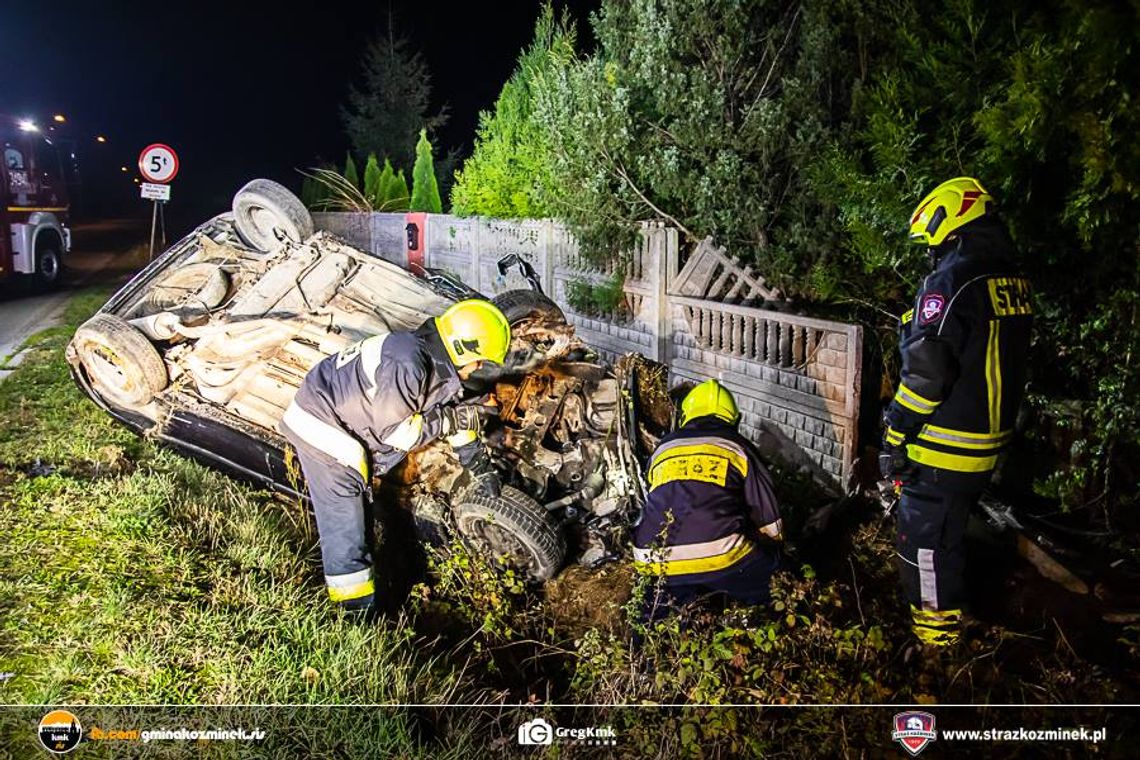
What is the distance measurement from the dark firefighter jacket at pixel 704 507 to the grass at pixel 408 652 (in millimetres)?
260

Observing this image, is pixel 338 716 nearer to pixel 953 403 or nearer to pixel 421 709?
pixel 421 709

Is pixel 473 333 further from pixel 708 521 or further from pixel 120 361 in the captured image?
pixel 120 361

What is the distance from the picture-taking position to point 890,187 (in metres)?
4.46

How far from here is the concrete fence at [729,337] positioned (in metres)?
5.04

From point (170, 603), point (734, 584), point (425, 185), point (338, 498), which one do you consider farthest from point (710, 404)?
point (425, 185)

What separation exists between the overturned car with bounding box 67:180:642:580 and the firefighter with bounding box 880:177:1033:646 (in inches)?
63.2

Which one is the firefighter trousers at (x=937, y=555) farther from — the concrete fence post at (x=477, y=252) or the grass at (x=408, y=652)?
the concrete fence post at (x=477, y=252)

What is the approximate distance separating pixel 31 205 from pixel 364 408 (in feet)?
41.3

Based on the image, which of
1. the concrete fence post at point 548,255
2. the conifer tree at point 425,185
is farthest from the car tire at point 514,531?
the conifer tree at point 425,185

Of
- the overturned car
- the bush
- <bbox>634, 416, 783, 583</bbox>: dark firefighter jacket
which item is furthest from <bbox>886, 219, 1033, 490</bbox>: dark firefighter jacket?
the bush

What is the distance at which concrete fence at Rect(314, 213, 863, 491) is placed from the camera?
504cm

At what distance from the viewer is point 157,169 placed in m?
9.49

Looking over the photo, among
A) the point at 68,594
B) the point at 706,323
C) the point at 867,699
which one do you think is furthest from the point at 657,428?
the point at 68,594

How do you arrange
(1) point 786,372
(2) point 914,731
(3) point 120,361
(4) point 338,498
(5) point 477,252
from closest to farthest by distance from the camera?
(2) point 914,731, (4) point 338,498, (3) point 120,361, (1) point 786,372, (5) point 477,252
